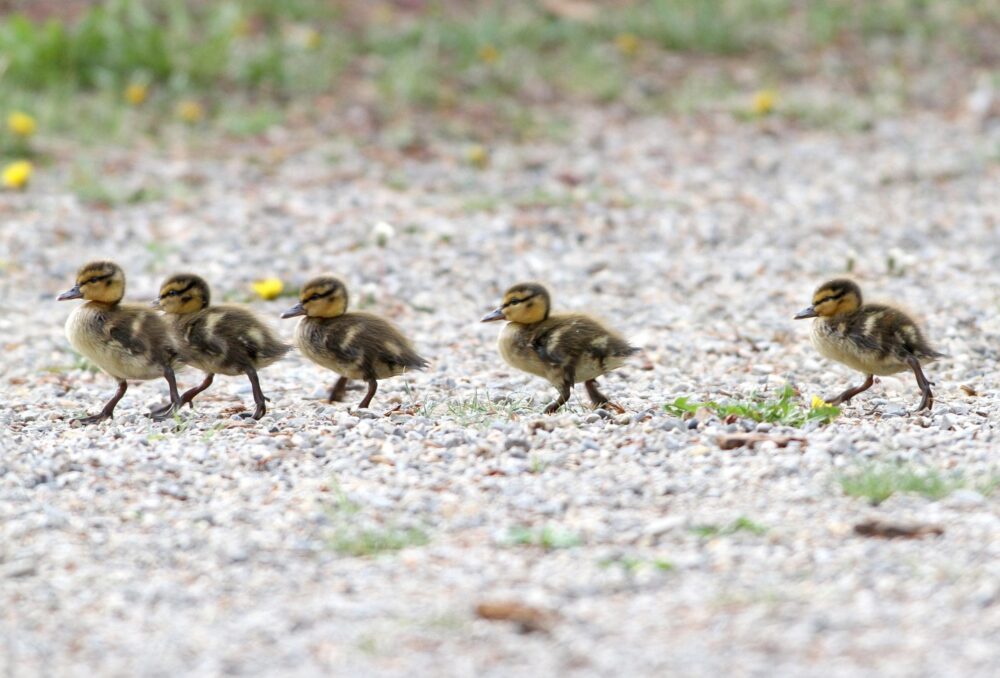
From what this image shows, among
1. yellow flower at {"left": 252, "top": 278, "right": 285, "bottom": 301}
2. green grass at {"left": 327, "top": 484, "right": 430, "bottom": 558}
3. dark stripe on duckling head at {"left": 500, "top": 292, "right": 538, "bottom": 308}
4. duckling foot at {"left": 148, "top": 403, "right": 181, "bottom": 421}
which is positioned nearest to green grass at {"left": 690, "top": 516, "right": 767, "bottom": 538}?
green grass at {"left": 327, "top": 484, "right": 430, "bottom": 558}

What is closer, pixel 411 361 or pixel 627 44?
pixel 411 361

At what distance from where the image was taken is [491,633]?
446 centimetres

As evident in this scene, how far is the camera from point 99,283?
730 centimetres

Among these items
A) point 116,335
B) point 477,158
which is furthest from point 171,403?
point 477,158

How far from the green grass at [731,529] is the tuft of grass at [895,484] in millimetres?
463

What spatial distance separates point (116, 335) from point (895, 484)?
11.5 feet

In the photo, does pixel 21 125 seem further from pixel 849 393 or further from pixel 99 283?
pixel 849 393

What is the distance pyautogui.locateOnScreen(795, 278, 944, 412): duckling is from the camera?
7113mm

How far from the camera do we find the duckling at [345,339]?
7.19 m

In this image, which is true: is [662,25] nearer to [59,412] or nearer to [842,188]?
[842,188]

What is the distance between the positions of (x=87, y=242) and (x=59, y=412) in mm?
3681

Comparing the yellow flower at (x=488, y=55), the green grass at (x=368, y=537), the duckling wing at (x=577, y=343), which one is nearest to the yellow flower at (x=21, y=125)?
the yellow flower at (x=488, y=55)

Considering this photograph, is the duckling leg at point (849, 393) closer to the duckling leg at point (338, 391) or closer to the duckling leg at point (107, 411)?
the duckling leg at point (338, 391)

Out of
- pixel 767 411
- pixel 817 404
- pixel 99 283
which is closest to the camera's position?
pixel 767 411
